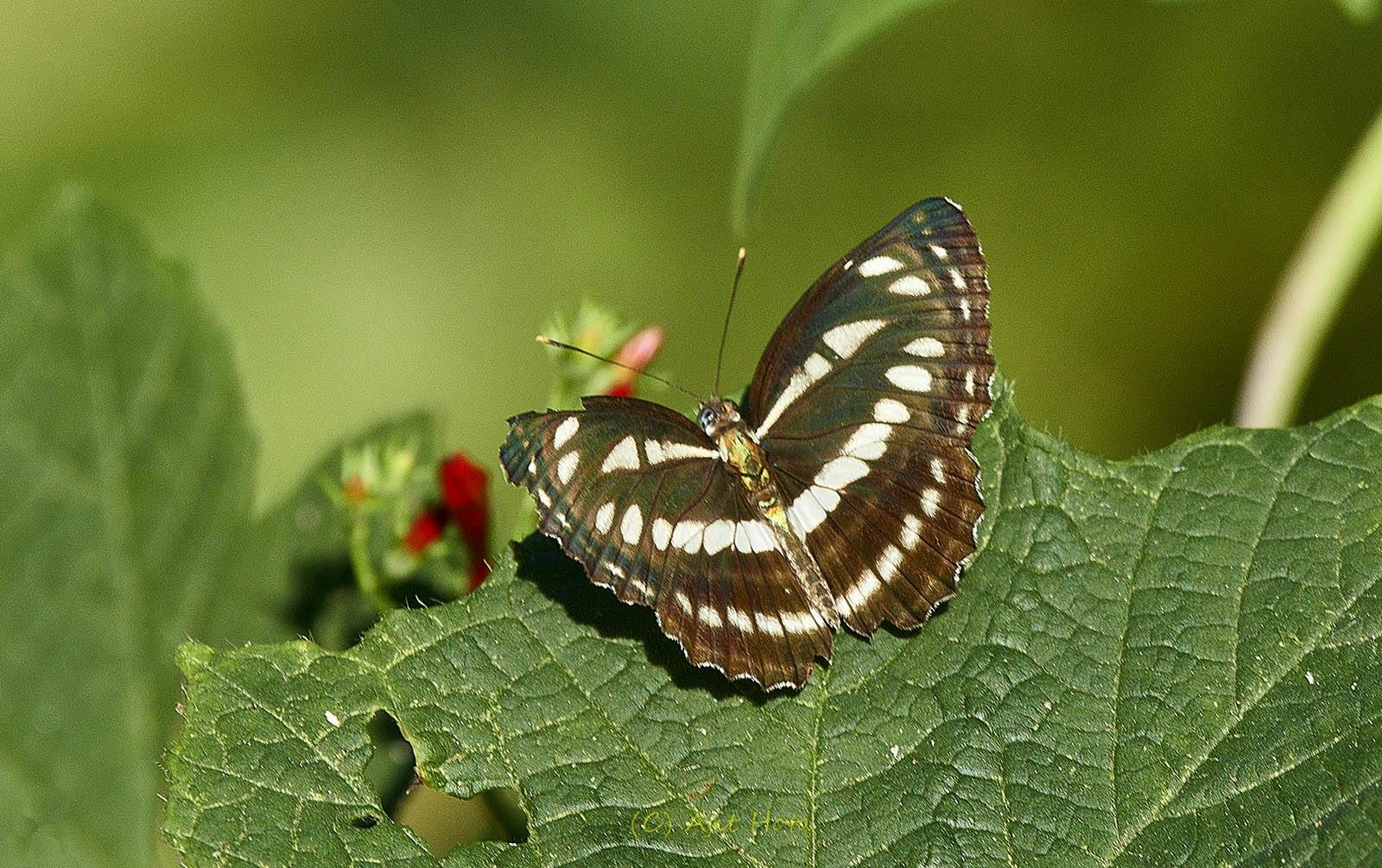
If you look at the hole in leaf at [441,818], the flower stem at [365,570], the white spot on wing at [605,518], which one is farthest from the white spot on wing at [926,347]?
the hole in leaf at [441,818]

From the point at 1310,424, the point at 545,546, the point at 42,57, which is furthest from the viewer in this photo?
the point at 42,57

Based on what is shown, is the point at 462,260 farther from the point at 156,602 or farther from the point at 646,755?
the point at 646,755

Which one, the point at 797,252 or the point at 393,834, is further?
the point at 797,252

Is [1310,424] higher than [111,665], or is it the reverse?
[1310,424]

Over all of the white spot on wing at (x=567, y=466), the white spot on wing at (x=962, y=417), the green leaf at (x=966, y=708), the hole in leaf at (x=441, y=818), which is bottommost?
the hole in leaf at (x=441, y=818)

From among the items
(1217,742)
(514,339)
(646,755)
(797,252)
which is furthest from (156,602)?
(797,252)

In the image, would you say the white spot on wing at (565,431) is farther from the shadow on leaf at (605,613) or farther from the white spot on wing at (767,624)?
the white spot on wing at (767,624)
